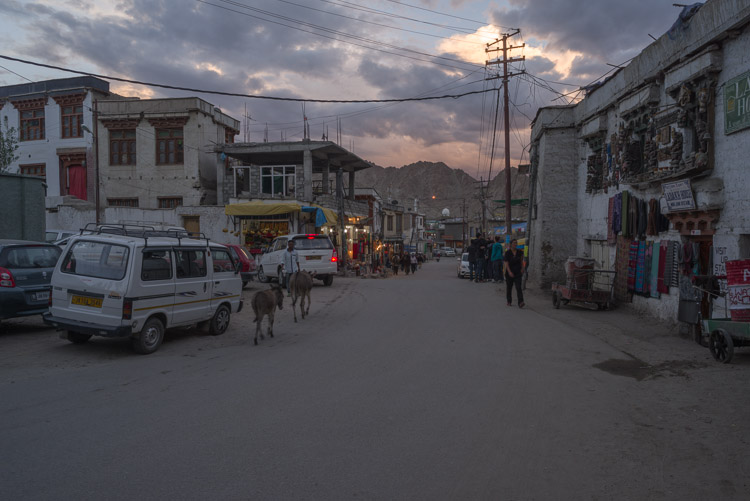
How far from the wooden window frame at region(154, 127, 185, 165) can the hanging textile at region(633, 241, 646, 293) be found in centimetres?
3051

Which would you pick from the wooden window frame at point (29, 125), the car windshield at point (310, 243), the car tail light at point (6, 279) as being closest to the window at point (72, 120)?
the wooden window frame at point (29, 125)

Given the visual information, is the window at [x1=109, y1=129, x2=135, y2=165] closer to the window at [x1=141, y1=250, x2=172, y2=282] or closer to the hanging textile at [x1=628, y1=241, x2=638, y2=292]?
the window at [x1=141, y1=250, x2=172, y2=282]

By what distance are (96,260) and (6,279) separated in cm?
242

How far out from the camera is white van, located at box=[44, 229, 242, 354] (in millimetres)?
7695

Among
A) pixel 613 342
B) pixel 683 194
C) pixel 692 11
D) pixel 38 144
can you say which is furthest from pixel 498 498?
pixel 38 144

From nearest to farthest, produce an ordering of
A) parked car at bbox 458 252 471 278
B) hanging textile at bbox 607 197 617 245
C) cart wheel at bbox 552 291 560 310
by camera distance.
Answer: cart wheel at bbox 552 291 560 310, hanging textile at bbox 607 197 617 245, parked car at bbox 458 252 471 278

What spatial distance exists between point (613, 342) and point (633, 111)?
749cm

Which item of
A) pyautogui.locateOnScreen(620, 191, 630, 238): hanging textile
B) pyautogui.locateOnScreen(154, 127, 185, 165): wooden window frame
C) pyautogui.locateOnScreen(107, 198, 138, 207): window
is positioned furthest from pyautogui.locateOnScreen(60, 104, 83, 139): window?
pyautogui.locateOnScreen(620, 191, 630, 238): hanging textile

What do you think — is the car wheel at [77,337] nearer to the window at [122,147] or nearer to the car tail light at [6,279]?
the car tail light at [6,279]

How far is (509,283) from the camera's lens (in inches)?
610

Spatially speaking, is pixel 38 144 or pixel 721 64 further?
pixel 38 144

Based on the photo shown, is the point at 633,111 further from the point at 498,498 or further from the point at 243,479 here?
the point at 243,479

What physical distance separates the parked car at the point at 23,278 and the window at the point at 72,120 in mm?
31137

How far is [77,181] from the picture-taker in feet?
120
